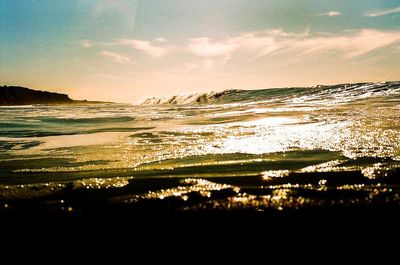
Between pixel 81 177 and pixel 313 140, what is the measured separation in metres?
2.54

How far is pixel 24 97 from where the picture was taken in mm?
88750

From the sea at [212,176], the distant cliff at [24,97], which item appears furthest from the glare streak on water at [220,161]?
the distant cliff at [24,97]

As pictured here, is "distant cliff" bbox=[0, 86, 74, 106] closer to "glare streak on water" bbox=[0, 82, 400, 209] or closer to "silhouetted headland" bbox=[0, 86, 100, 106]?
"silhouetted headland" bbox=[0, 86, 100, 106]

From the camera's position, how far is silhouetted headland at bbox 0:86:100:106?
8375cm

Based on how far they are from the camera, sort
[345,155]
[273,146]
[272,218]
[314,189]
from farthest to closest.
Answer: [273,146]
[345,155]
[314,189]
[272,218]

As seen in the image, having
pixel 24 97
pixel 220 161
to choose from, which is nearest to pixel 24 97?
pixel 24 97

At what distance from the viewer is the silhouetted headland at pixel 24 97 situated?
275 feet

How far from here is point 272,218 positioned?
142 cm

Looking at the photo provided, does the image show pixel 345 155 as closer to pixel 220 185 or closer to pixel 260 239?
pixel 220 185

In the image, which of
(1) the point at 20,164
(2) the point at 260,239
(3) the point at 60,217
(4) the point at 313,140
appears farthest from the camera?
(4) the point at 313,140

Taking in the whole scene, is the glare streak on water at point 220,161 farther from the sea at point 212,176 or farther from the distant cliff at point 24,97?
the distant cliff at point 24,97

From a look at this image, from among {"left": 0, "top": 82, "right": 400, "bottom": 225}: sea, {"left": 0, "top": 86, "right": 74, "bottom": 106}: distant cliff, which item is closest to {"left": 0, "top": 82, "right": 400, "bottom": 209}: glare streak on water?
{"left": 0, "top": 82, "right": 400, "bottom": 225}: sea

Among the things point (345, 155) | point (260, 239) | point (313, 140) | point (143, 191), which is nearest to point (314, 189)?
point (260, 239)

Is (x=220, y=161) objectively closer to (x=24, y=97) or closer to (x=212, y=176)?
(x=212, y=176)
